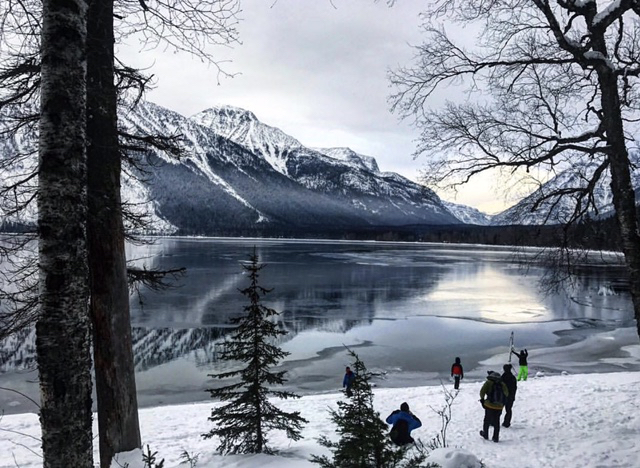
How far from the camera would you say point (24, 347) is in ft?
67.7

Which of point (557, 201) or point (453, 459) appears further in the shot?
point (557, 201)

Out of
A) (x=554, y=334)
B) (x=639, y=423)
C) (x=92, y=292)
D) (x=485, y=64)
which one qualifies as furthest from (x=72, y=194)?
(x=554, y=334)

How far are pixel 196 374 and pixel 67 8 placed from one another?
648 inches

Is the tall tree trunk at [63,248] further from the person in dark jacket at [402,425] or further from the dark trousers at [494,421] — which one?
the dark trousers at [494,421]

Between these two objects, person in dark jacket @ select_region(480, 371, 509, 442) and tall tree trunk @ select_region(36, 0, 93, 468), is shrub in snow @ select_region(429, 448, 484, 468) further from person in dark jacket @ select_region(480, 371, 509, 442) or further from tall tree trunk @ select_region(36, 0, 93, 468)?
tall tree trunk @ select_region(36, 0, 93, 468)

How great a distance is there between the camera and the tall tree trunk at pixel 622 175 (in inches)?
212

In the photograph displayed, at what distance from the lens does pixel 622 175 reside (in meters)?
5.40

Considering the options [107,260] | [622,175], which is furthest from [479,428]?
[107,260]

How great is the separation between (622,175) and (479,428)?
5849 millimetres

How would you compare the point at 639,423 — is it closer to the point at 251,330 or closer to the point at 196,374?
the point at 251,330

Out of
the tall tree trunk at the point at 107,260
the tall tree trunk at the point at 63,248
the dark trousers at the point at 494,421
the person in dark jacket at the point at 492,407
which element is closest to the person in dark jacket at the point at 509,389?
the person in dark jacket at the point at 492,407

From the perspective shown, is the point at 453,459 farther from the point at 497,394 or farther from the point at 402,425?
the point at 497,394

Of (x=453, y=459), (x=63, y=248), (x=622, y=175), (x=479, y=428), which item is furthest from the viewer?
(x=479, y=428)

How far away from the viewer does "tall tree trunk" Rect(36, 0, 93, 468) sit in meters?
2.27
